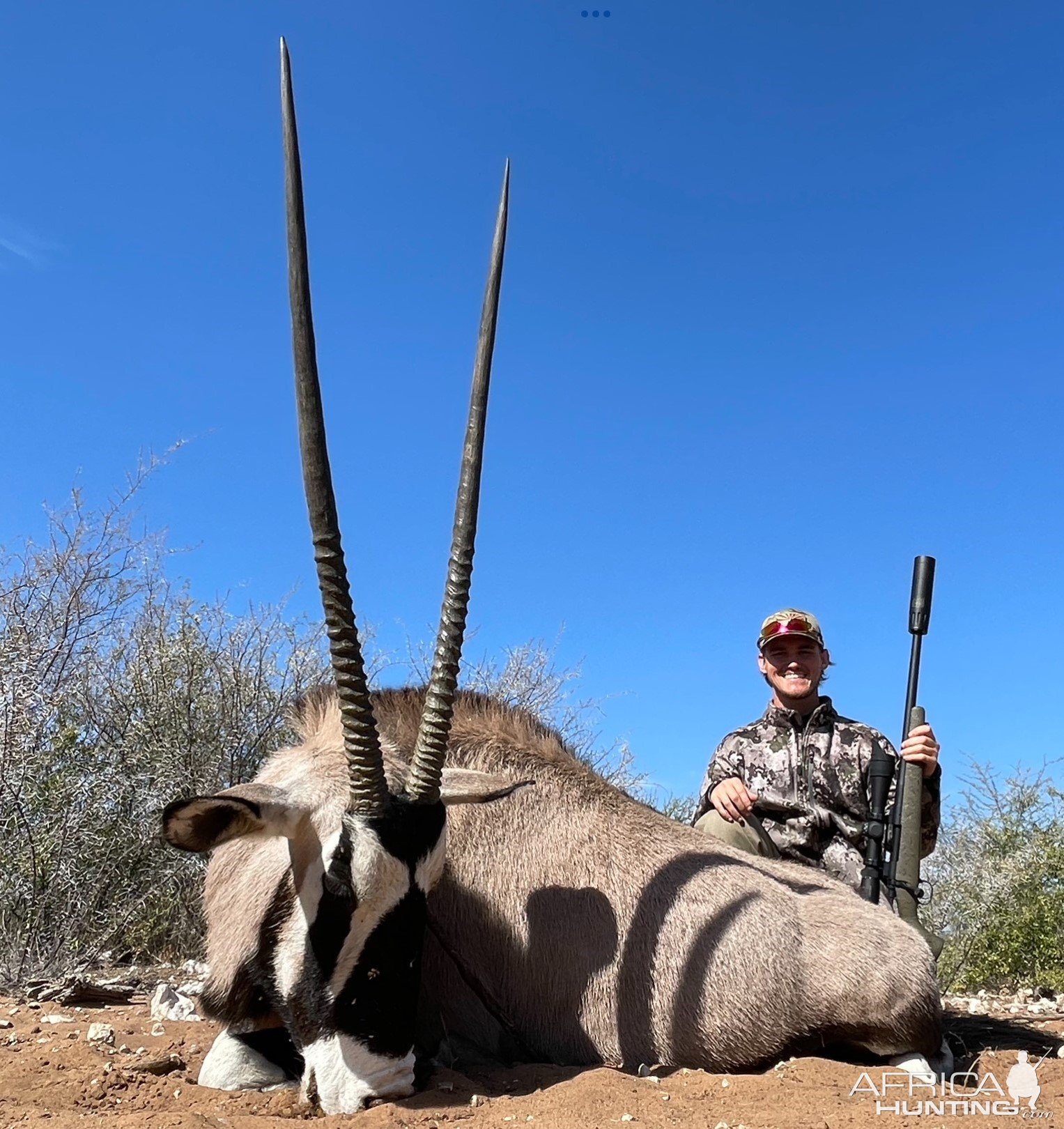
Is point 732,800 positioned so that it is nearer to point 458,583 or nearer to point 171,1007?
point 458,583

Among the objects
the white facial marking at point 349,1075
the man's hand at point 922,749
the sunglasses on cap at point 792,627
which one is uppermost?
the sunglasses on cap at point 792,627

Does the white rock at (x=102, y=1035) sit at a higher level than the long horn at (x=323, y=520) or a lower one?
lower

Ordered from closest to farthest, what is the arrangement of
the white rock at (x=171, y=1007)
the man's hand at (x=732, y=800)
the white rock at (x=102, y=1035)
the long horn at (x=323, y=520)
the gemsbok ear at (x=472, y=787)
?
1. the long horn at (x=323, y=520)
2. the gemsbok ear at (x=472, y=787)
3. the white rock at (x=102, y=1035)
4. the white rock at (x=171, y=1007)
5. the man's hand at (x=732, y=800)

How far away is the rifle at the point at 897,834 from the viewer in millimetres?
4977

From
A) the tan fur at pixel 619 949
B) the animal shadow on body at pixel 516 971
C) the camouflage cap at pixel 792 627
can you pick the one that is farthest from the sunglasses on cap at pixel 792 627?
the animal shadow on body at pixel 516 971

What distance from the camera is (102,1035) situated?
3949mm

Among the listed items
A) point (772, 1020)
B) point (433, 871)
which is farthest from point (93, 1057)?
point (772, 1020)

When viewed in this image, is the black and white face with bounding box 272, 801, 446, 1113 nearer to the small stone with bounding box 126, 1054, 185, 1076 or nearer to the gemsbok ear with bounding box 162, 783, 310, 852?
the gemsbok ear with bounding box 162, 783, 310, 852

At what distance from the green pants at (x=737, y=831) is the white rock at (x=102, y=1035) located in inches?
106

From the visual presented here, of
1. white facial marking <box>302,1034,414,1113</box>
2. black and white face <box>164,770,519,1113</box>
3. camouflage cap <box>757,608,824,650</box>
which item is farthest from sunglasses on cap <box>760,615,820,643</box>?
Result: white facial marking <box>302,1034,414,1113</box>

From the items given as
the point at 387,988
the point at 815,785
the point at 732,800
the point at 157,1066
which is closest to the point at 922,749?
the point at 815,785

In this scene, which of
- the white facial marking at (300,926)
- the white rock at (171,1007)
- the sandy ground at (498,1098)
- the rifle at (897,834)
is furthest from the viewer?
the rifle at (897,834)

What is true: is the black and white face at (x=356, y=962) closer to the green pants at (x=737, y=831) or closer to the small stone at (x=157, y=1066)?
the small stone at (x=157, y=1066)

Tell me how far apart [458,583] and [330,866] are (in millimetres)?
997
